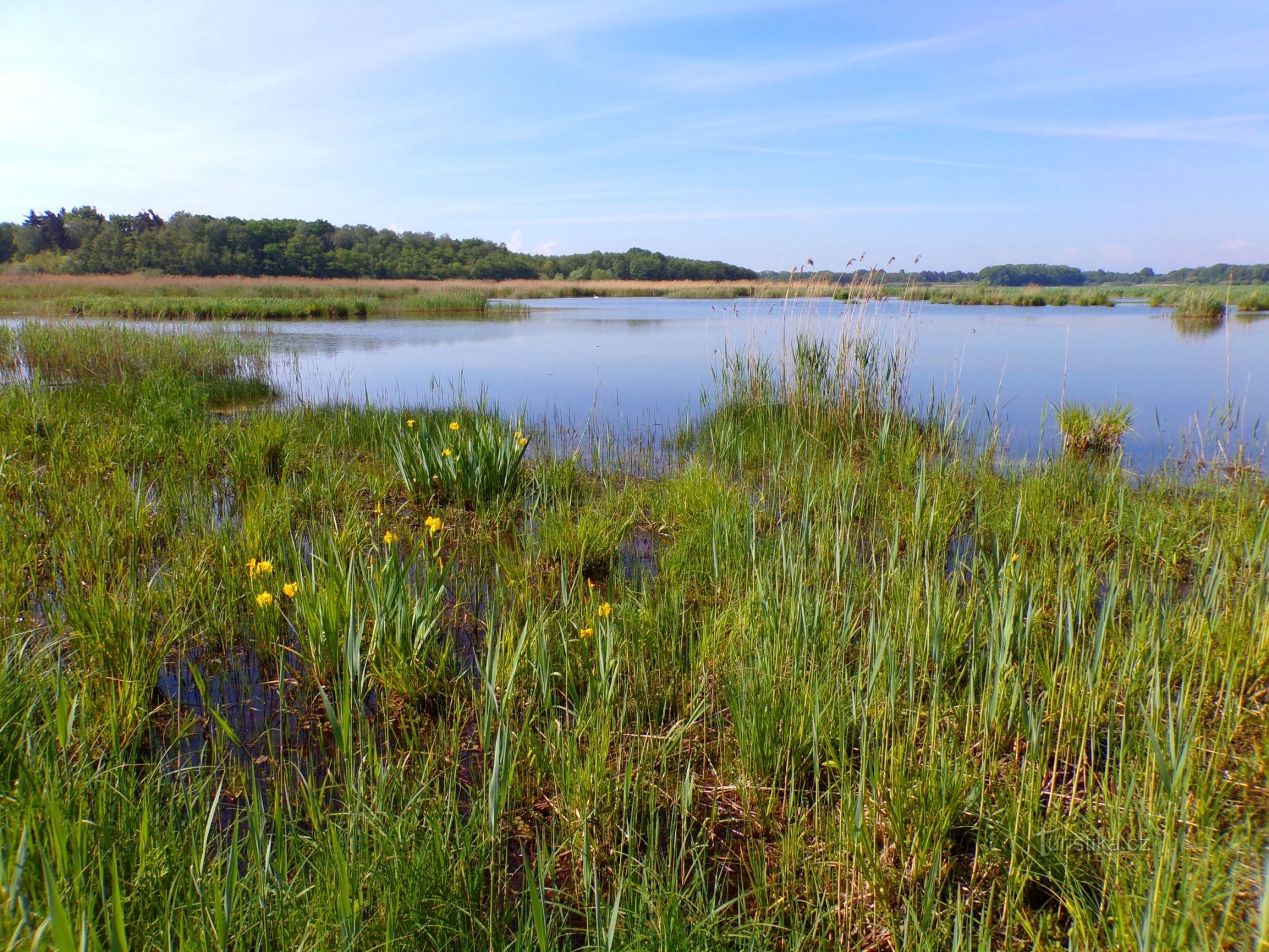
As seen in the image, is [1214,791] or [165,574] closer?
[1214,791]

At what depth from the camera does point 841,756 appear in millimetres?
1331

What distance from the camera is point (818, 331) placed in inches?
208

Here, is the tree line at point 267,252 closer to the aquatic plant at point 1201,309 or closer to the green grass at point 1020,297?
the green grass at point 1020,297

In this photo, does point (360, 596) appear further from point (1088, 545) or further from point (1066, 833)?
point (1088, 545)

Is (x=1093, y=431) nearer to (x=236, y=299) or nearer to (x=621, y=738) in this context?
(x=621, y=738)

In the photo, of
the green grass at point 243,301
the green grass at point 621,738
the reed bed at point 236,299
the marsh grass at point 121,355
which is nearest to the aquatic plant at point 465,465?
the green grass at point 621,738

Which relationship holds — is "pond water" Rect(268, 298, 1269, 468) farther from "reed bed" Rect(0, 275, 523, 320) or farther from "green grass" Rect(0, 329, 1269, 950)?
"reed bed" Rect(0, 275, 523, 320)

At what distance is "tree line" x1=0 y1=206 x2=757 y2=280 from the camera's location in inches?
1236

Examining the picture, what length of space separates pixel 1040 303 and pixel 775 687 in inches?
1139

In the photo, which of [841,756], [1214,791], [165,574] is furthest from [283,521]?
[1214,791]

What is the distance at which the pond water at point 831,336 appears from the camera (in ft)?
18.0

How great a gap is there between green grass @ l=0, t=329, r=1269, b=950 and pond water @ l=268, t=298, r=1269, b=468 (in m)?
1.57

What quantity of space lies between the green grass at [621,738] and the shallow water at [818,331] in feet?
6.41

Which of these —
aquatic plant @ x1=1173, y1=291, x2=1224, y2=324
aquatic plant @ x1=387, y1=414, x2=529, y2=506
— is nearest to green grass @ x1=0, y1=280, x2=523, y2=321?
aquatic plant @ x1=387, y1=414, x2=529, y2=506
